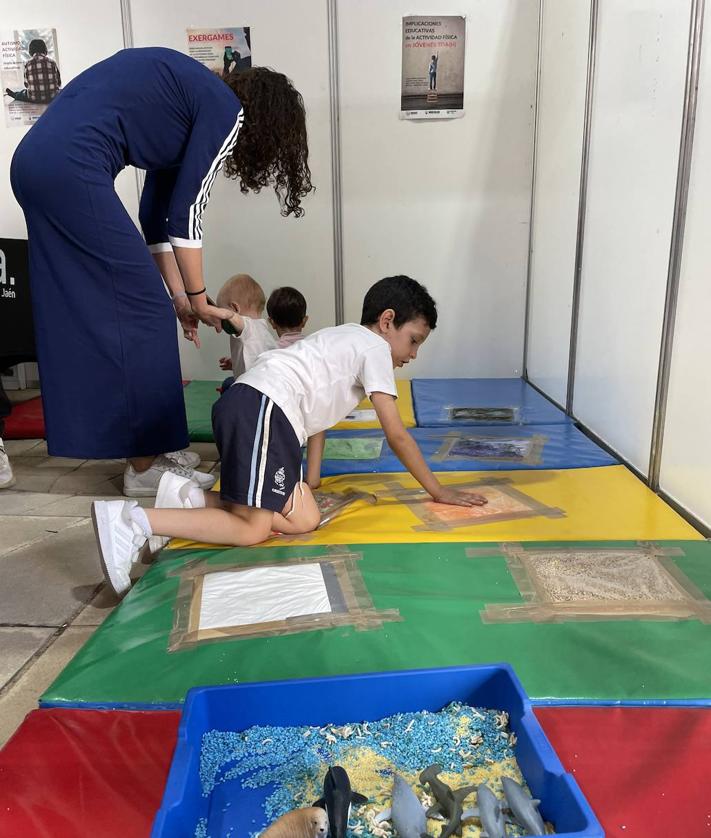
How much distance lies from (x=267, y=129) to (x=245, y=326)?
2.38 feet

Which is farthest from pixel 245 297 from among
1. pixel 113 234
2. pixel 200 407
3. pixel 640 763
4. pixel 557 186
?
pixel 640 763

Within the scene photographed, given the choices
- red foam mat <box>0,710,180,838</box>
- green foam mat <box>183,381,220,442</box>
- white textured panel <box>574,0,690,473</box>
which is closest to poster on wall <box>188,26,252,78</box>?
green foam mat <box>183,381,220,442</box>

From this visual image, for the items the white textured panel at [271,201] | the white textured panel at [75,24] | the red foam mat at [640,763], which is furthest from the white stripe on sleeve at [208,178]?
the white textured panel at [75,24]

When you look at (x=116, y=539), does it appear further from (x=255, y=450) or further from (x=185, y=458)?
(x=185, y=458)

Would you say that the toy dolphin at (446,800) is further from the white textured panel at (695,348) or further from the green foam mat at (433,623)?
the white textured panel at (695,348)

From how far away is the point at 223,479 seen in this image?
4.86 ft

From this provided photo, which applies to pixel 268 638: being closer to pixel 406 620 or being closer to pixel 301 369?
pixel 406 620

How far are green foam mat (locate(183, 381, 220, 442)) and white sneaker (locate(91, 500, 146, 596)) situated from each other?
1.24m

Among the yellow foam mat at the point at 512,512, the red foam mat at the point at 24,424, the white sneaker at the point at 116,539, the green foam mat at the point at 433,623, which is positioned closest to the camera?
the green foam mat at the point at 433,623

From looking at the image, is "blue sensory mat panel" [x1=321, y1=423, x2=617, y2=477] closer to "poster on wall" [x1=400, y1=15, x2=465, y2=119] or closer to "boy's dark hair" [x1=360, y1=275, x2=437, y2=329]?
"boy's dark hair" [x1=360, y1=275, x2=437, y2=329]

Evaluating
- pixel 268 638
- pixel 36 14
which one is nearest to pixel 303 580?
pixel 268 638

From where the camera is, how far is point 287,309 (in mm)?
2742

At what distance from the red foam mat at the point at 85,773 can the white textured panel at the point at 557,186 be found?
91.4 inches

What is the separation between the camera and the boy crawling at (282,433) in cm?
146
